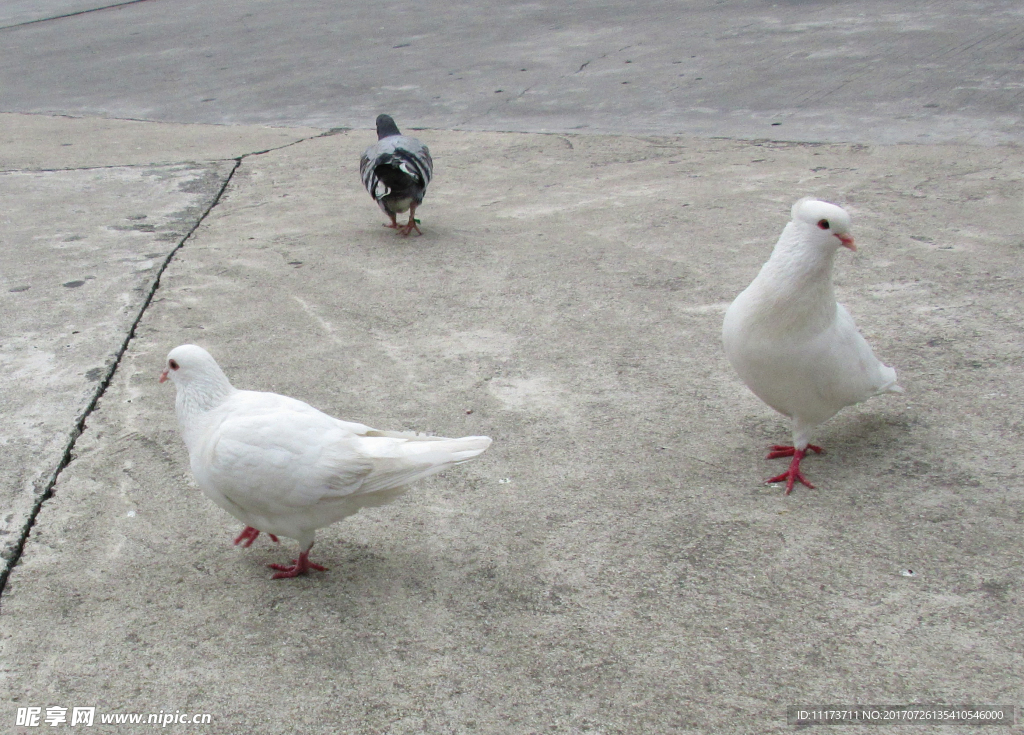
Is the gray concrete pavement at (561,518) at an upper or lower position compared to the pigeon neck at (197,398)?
lower

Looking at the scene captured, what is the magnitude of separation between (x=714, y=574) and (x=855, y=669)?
1.60 ft

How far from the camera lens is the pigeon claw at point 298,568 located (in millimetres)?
2787

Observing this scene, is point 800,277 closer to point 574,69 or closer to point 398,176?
point 398,176

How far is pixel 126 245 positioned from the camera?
5.45 meters

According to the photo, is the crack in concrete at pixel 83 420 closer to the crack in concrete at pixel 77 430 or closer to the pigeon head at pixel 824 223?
the crack in concrete at pixel 77 430

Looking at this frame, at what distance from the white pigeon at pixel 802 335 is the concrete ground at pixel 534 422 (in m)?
0.27

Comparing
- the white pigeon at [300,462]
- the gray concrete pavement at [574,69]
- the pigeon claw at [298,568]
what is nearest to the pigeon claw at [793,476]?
the white pigeon at [300,462]

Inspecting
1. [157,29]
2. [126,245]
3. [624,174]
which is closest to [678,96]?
[624,174]

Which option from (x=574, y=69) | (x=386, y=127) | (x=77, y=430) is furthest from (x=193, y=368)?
(x=574, y=69)

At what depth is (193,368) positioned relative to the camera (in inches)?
110

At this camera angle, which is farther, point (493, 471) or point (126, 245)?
point (126, 245)

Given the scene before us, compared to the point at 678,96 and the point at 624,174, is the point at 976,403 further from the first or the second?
the point at 678,96

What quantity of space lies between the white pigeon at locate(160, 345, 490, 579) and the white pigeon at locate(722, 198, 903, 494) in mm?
1067

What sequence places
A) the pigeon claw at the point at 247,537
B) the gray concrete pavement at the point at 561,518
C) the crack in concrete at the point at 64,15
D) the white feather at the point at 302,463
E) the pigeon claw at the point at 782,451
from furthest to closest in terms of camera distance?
1. the crack in concrete at the point at 64,15
2. the pigeon claw at the point at 782,451
3. the pigeon claw at the point at 247,537
4. the white feather at the point at 302,463
5. the gray concrete pavement at the point at 561,518
